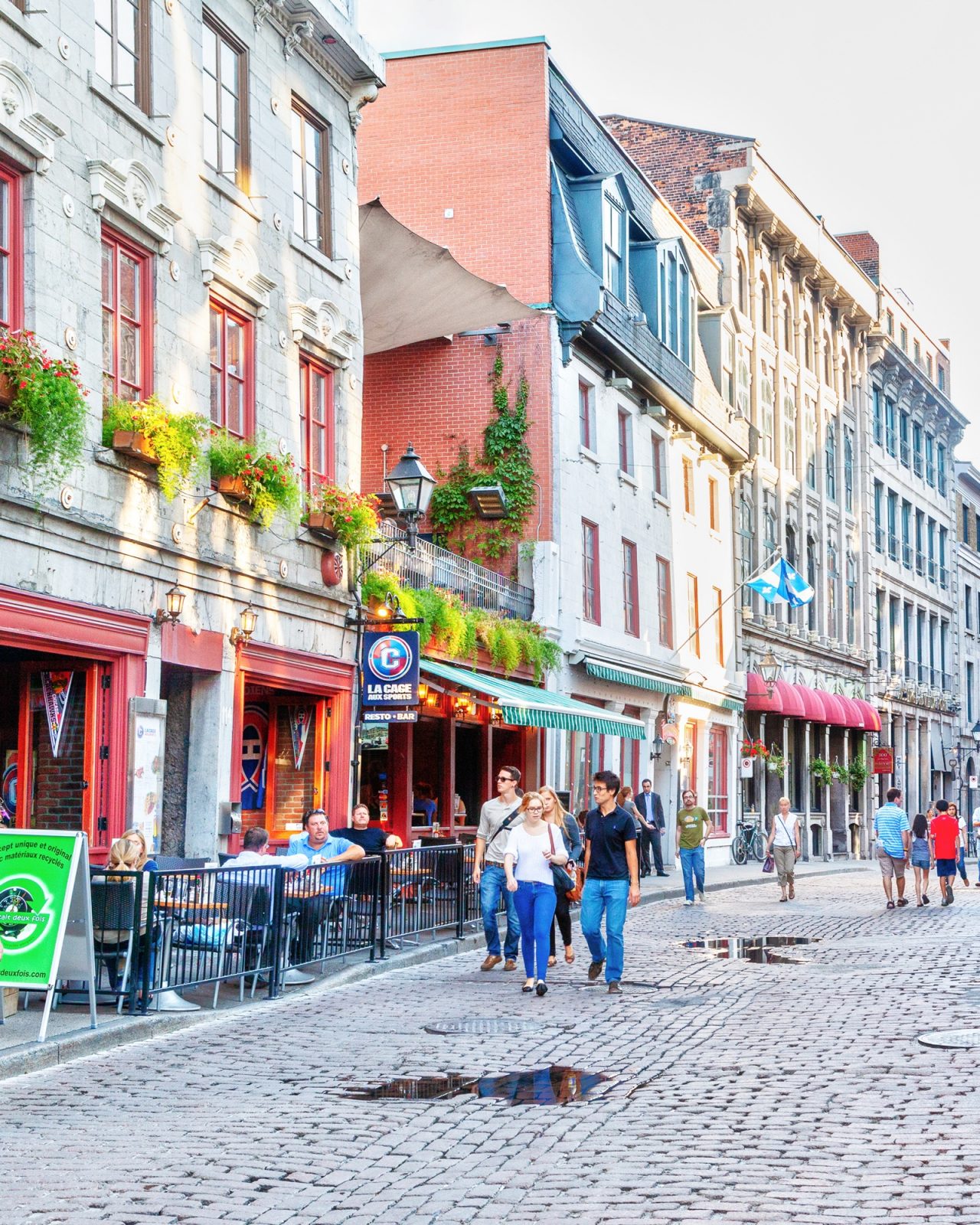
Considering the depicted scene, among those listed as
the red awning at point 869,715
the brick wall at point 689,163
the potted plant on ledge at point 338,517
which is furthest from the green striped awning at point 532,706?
the red awning at point 869,715

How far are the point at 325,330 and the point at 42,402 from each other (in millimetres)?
7601

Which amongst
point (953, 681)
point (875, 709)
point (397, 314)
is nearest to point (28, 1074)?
point (397, 314)

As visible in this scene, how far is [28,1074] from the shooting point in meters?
9.50

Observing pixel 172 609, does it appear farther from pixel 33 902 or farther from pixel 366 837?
pixel 33 902

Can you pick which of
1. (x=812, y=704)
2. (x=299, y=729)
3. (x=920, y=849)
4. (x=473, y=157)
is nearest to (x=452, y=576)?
(x=299, y=729)

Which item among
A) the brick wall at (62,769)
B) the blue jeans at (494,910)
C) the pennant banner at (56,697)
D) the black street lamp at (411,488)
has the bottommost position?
the blue jeans at (494,910)

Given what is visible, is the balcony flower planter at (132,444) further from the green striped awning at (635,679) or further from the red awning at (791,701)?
the red awning at (791,701)

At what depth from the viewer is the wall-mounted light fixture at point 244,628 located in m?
18.3

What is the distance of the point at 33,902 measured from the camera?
1038 centimetres

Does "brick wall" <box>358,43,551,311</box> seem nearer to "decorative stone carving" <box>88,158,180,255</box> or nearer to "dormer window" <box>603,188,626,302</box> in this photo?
"dormer window" <box>603,188,626,302</box>

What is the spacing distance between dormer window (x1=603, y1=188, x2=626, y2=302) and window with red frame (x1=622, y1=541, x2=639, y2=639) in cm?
490

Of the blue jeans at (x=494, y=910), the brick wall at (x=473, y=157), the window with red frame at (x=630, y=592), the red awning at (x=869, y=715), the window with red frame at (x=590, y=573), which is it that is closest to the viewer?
the blue jeans at (x=494, y=910)

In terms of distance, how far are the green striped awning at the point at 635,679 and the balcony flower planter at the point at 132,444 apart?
605 inches

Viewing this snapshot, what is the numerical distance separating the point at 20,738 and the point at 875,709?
3912 centimetres
